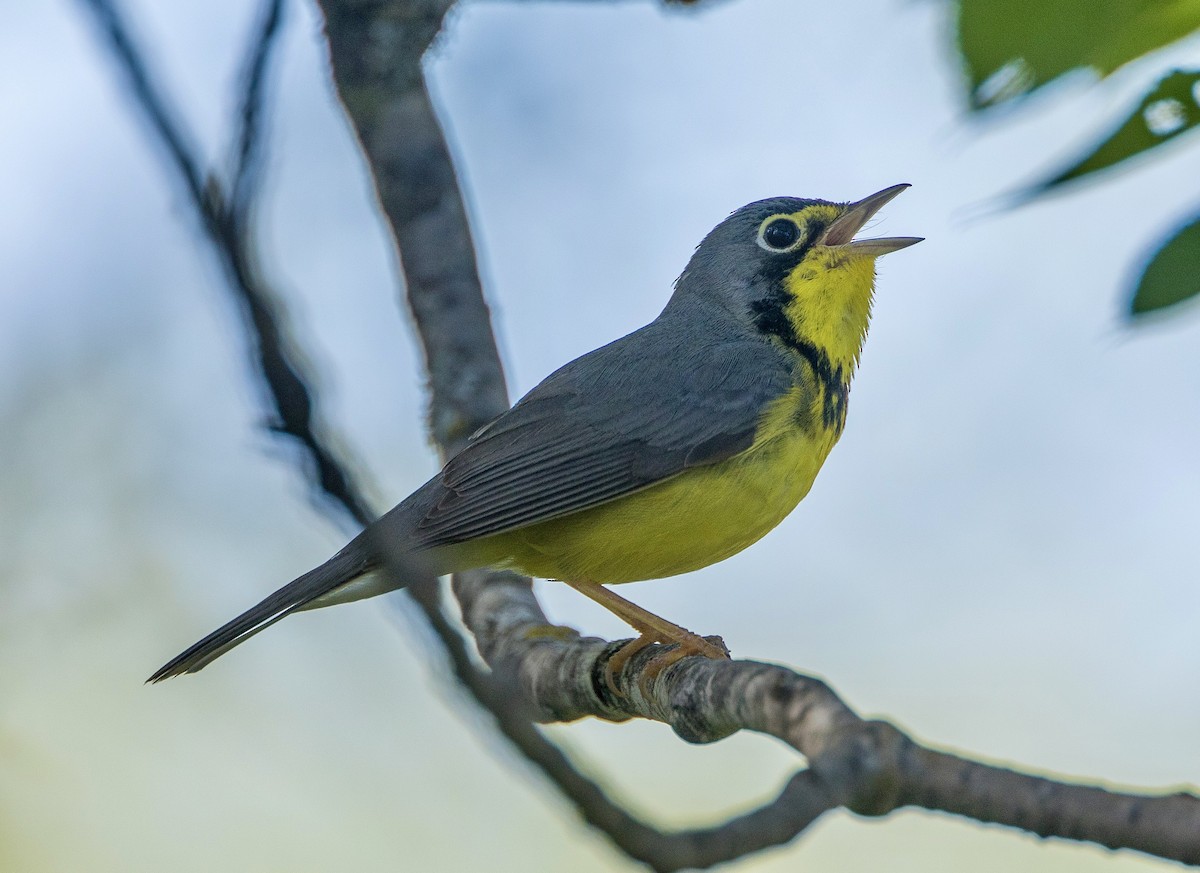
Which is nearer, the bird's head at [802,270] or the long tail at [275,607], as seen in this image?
the long tail at [275,607]

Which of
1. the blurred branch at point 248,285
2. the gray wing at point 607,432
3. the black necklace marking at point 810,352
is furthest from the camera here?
the black necklace marking at point 810,352

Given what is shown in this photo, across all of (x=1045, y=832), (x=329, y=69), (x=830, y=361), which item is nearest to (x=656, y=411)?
(x=830, y=361)

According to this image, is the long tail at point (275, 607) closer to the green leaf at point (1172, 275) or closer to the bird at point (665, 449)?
the bird at point (665, 449)

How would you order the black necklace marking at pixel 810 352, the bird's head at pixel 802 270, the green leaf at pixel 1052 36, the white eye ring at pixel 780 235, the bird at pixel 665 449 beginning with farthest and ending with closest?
1. the white eye ring at pixel 780 235
2. the bird's head at pixel 802 270
3. the black necklace marking at pixel 810 352
4. the bird at pixel 665 449
5. the green leaf at pixel 1052 36

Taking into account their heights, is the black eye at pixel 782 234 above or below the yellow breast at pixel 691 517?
above

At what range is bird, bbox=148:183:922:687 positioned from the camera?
5098mm

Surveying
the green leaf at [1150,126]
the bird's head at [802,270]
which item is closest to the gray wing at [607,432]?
the bird's head at [802,270]

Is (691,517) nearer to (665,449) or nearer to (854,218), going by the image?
(665,449)

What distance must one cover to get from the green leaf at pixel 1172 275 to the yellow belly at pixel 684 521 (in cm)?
304

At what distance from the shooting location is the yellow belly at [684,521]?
16.8 feet

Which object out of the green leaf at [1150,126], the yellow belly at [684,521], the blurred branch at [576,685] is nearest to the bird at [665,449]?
the yellow belly at [684,521]

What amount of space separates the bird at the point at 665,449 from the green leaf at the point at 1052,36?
8.65 feet

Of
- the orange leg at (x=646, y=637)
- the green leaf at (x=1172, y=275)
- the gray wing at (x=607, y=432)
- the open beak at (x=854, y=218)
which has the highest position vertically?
the open beak at (x=854, y=218)

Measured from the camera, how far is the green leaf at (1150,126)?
2.28m
